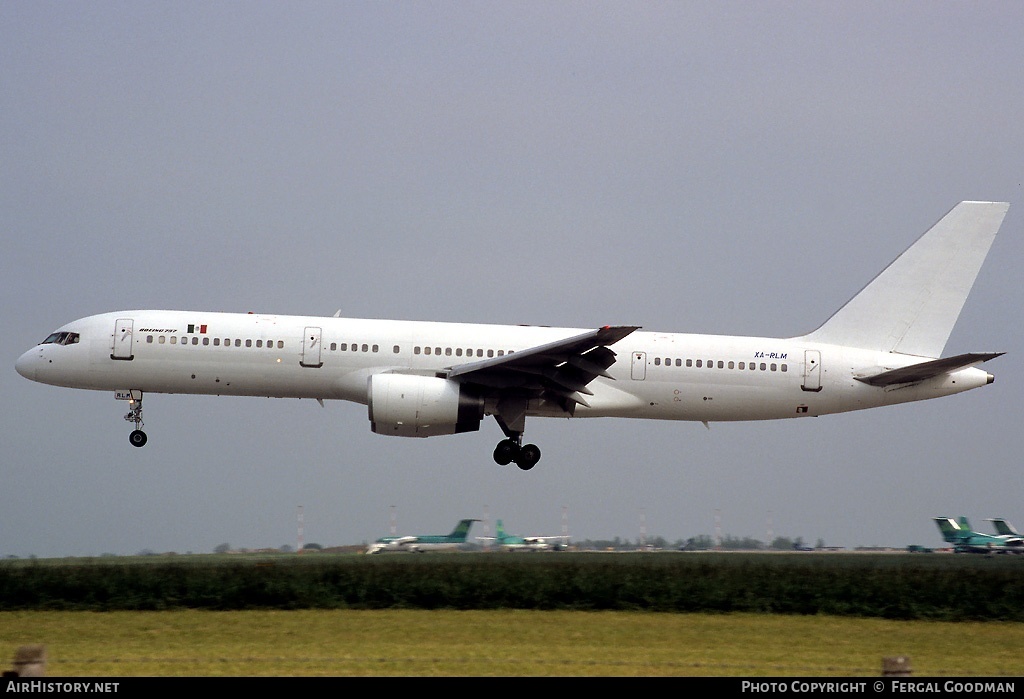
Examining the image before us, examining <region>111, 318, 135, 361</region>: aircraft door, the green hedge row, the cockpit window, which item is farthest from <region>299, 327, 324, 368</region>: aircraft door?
the green hedge row

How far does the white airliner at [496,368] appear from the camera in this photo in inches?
1136

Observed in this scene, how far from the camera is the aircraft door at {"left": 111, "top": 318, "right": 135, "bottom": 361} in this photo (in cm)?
2962

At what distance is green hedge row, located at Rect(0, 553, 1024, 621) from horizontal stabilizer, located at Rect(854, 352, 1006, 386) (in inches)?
332

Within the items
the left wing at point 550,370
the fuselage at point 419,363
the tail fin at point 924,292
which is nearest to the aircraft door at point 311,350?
the fuselage at point 419,363

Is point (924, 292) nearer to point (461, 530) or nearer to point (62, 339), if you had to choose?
point (461, 530)

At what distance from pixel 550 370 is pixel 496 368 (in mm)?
1480

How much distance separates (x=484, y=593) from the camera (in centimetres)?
1938

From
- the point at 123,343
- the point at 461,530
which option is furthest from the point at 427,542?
the point at 123,343

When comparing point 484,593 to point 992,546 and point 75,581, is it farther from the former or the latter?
point 992,546

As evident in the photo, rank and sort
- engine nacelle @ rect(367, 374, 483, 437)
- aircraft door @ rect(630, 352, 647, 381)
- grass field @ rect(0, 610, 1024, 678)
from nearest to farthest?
grass field @ rect(0, 610, 1024, 678)
engine nacelle @ rect(367, 374, 483, 437)
aircraft door @ rect(630, 352, 647, 381)

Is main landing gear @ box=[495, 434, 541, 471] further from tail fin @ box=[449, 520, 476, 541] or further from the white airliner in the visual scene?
tail fin @ box=[449, 520, 476, 541]

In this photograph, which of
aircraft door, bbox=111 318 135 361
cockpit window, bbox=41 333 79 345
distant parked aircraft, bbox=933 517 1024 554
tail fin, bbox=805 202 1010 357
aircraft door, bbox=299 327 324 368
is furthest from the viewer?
distant parked aircraft, bbox=933 517 1024 554

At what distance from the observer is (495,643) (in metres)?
16.3

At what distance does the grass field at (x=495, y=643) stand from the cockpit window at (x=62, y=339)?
43.2 ft
